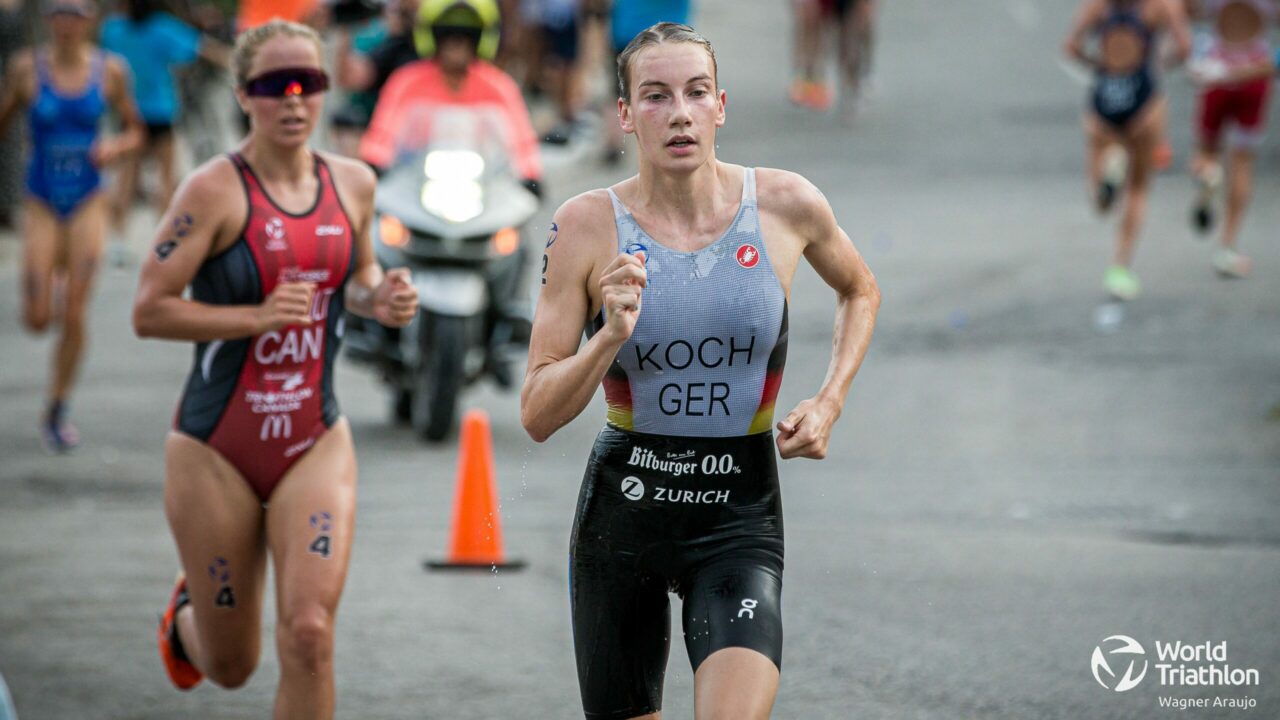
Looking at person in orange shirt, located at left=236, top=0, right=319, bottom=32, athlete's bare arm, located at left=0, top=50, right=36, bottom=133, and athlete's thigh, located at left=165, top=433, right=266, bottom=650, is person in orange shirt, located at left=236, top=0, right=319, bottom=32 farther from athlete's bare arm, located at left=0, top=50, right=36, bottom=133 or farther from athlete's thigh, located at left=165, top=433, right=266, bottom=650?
athlete's thigh, located at left=165, top=433, right=266, bottom=650

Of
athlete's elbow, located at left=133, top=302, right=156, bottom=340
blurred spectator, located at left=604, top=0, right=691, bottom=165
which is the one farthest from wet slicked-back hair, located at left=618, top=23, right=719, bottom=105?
blurred spectator, located at left=604, top=0, right=691, bottom=165

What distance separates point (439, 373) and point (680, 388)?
659cm

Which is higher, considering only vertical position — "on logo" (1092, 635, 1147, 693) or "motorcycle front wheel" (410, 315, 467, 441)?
"motorcycle front wheel" (410, 315, 467, 441)

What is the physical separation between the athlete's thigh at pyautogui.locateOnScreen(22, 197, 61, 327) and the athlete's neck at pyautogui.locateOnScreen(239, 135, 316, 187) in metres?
6.24

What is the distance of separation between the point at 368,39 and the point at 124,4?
9.03ft

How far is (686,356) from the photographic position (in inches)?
185

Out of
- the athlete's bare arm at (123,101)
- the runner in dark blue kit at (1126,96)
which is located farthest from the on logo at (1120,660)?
the athlete's bare arm at (123,101)

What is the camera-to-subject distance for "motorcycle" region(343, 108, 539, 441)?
11258 millimetres

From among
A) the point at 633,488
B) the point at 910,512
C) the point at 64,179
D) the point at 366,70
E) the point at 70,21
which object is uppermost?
the point at 70,21

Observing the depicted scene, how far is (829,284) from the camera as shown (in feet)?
16.2

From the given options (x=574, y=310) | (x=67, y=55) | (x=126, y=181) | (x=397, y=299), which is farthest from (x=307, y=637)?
(x=126, y=181)

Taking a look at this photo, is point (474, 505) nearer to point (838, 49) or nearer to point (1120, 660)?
point (1120, 660)

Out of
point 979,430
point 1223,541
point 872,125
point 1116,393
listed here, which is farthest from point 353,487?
point 872,125

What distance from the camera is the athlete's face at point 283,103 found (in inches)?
241
